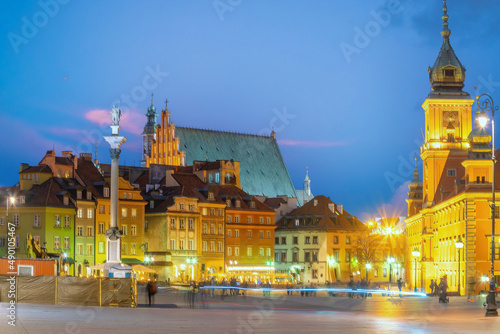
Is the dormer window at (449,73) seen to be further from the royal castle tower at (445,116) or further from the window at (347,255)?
the window at (347,255)

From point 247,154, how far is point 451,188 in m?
57.8

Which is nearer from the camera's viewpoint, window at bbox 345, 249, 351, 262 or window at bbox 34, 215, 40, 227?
window at bbox 34, 215, 40, 227

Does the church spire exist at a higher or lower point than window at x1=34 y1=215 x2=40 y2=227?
higher

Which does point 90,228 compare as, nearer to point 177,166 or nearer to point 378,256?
point 177,166

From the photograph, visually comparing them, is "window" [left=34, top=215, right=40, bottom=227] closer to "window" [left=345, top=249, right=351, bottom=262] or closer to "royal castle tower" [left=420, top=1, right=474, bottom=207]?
"royal castle tower" [left=420, top=1, right=474, bottom=207]

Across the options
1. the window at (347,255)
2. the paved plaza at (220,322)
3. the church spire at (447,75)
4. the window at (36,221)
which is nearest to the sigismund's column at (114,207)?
the paved plaza at (220,322)

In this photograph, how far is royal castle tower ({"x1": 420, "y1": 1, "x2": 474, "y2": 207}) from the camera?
111 m

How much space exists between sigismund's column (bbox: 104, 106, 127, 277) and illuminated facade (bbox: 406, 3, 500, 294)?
34.9 meters

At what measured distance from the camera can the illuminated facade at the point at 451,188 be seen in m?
81.8

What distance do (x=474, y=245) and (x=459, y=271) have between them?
4373 mm

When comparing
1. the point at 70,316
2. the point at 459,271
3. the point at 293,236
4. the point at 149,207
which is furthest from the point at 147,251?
the point at 70,316

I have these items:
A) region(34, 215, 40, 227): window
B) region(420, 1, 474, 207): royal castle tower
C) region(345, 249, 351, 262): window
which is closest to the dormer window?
region(420, 1, 474, 207): royal castle tower

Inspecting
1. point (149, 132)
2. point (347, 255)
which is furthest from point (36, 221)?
point (149, 132)

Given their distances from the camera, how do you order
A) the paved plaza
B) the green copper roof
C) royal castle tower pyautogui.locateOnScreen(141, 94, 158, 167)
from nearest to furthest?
the paved plaza < the green copper roof < royal castle tower pyautogui.locateOnScreen(141, 94, 158, 167)
